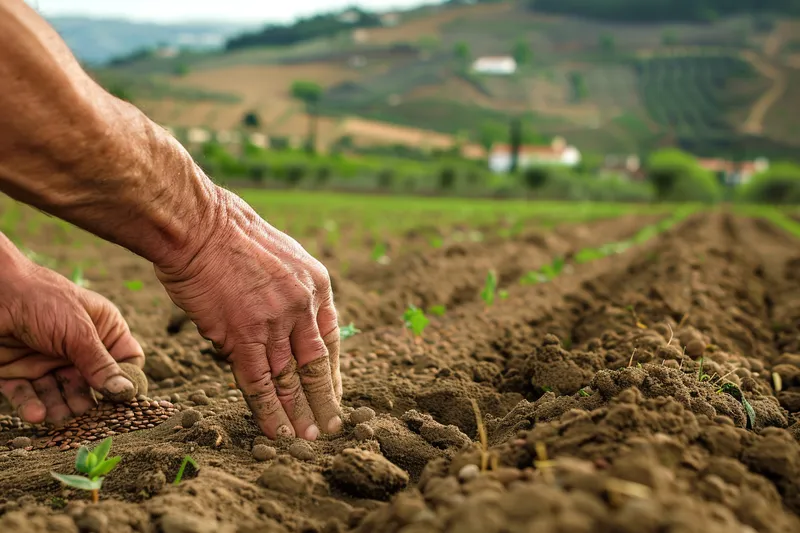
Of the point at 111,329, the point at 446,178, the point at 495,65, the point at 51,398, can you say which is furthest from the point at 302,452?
the point at 495,65

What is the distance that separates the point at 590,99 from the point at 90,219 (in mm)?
136959

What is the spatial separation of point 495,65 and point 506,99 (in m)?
31.3

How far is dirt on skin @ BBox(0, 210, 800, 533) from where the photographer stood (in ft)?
4.89

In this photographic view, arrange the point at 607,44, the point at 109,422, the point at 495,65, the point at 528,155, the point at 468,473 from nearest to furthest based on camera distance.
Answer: the point at 468,473
the point at 109,422
the point at 528,155
the point at 607,44
the point at 495,65

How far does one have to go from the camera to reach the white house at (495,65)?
14388 centimetres

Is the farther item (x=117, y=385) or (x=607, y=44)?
(x=607, y=44)

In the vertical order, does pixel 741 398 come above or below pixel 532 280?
above

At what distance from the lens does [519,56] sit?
5940 inches

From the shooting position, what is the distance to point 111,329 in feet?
10.3

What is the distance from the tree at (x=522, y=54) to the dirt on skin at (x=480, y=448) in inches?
6050

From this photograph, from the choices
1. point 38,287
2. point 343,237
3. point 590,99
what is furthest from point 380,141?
point 38,287

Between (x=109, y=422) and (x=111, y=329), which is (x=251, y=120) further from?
(x=109, y=422)

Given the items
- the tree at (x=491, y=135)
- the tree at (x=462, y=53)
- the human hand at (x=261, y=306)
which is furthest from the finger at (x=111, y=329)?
the tree at (x=462, y=53)

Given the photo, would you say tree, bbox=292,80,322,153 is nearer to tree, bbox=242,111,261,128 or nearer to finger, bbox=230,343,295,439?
tree, bbox=242,111,261,128
